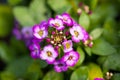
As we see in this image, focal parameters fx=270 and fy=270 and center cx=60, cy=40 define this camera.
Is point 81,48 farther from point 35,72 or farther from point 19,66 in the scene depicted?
point 19,66

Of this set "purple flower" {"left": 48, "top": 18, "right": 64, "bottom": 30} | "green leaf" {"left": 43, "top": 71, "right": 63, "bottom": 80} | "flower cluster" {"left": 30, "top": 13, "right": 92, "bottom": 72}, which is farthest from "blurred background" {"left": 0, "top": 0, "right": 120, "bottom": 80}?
"purple flower" {"left": 48, "top": 18, "right": 64, "bottom": 30}

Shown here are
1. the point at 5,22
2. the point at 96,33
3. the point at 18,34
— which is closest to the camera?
the point at 96,33

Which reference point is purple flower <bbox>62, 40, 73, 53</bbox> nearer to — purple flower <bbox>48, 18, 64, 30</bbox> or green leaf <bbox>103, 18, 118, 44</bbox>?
purple flower <bbox>48, 18, 64, 30</bbox>

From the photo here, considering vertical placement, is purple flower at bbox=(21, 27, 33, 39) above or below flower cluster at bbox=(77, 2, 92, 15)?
below

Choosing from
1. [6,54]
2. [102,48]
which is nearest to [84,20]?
[102,48]

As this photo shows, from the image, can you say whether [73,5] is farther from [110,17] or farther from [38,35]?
[38,35]
